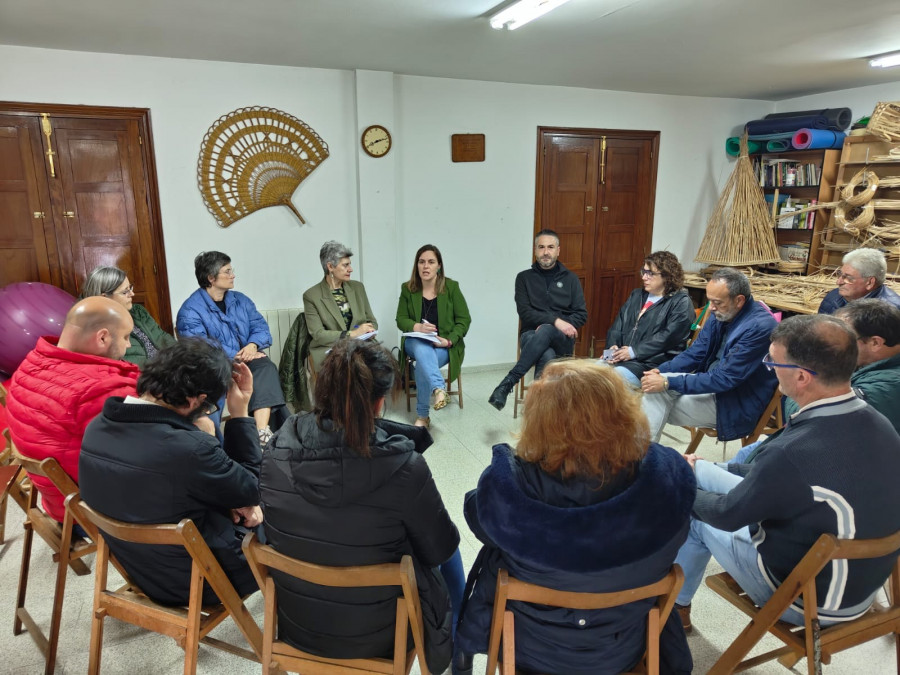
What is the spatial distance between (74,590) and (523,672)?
5.97 ft

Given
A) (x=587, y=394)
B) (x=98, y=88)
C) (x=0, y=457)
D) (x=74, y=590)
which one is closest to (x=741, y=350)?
(x=587, y=394)

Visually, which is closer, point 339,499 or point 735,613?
point 339,499

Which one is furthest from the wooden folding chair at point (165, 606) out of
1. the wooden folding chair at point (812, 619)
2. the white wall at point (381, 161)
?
the white wall at point (381, 161)

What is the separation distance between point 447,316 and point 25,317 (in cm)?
244

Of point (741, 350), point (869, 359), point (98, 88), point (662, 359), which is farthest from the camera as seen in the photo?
point (98, 88)

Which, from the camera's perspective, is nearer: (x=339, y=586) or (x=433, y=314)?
(x=339, y=586)

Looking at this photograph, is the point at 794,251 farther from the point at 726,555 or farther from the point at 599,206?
the point at 726,555

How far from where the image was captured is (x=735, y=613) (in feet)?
6.82

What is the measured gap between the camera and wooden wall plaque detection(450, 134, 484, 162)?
4.52 meters

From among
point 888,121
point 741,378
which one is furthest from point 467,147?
point 888,121

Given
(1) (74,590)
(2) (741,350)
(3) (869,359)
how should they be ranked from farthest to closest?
(2) (741,350), (1) (74,590), (3) (869,359)

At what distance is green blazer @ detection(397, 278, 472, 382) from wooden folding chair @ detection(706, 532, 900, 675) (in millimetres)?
2463

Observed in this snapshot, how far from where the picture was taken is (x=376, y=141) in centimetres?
423

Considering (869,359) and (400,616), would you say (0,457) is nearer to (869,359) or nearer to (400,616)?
(400,616)
